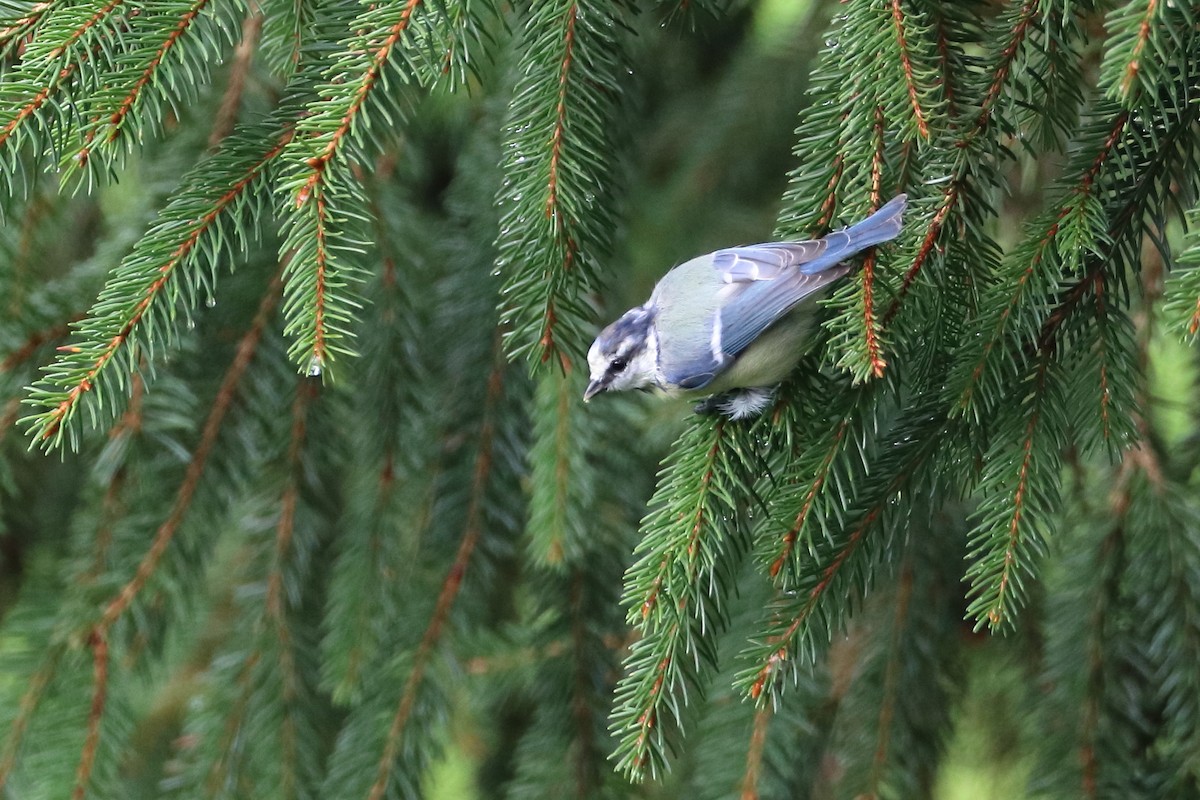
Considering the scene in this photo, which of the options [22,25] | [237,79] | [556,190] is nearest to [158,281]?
[22,25]

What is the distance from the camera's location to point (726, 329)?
1.74 metres

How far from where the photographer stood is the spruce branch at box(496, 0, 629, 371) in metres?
1.43

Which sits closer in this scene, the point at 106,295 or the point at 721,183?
the point at 106,295

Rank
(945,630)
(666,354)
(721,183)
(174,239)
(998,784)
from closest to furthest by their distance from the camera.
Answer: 1. (174,239)
2. (666,354)
3. (945,630)
4. (998,784)
5. (721,183)

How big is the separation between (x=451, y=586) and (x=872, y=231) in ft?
3.59

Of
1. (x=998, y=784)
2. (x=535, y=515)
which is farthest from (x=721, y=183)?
(x=998, y=784)

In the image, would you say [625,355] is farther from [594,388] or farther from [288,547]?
[288,547]

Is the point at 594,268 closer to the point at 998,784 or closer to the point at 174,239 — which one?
the point at 174,239

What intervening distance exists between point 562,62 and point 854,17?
40 cm

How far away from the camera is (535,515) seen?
1.88 m

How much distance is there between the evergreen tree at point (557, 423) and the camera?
4.20 feet

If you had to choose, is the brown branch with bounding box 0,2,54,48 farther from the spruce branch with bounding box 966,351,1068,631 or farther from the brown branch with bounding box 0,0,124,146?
the spruce branch with bounding box 966,351,1068,631

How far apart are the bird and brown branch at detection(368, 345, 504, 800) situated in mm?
334

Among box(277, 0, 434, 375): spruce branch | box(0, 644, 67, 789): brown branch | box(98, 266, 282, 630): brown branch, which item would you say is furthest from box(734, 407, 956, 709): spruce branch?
box(0, 644, 67, 789): brown branch
